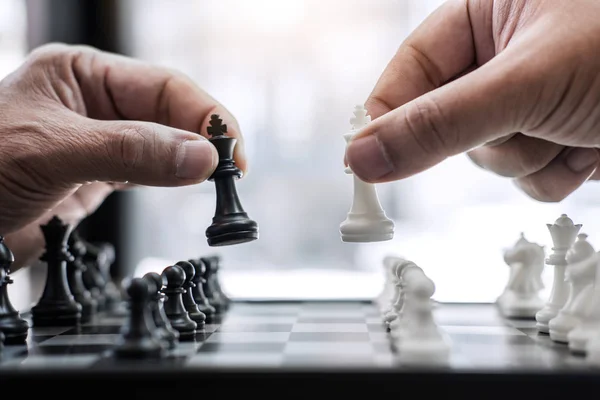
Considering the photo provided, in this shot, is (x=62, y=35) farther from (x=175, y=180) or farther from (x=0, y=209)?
(x=175, y=180)

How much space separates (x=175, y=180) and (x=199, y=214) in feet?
7.45

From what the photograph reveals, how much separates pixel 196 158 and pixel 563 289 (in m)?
0.92

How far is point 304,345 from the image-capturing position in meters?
1.29

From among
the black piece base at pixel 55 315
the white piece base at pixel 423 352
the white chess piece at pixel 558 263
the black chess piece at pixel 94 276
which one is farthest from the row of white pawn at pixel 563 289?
the black chess piece at pixel 94 276

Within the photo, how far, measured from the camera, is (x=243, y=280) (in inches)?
162

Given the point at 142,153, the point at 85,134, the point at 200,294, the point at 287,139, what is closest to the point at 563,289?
the point at 200,294

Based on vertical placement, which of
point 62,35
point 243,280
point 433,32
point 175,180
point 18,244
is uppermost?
point 62,35

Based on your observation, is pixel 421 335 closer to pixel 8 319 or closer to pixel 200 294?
pixel 200 294

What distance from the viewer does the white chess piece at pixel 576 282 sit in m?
1.30

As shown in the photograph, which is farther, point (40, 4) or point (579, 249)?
point (40, 4)

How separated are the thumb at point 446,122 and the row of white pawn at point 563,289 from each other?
30cm

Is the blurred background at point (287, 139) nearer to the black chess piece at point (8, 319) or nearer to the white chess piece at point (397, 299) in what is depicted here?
the white chess piece at point (397, 299)

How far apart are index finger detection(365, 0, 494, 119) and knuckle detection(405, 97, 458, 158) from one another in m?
0.54

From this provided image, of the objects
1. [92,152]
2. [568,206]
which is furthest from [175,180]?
[568,206]
